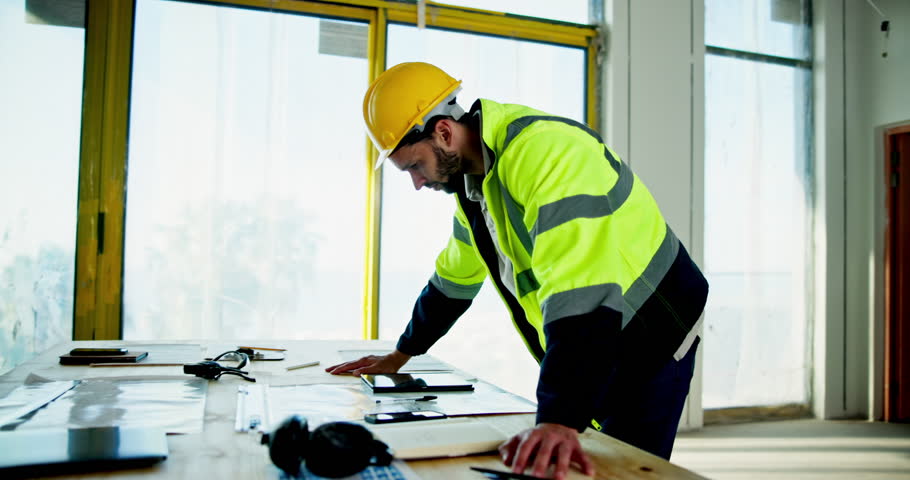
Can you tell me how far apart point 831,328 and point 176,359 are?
4.12 m

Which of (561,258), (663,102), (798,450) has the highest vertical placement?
(663,102)

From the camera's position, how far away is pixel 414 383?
1384mm

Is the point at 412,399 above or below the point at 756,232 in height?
below

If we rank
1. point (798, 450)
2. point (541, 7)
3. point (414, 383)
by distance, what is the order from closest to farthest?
1. point (414, 383)
2. point (798, 450)
3. point (541, 7)

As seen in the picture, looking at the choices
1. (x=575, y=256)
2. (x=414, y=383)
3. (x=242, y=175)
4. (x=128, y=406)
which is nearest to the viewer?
(x=575, y=256)

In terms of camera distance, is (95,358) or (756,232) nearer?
(95,358)

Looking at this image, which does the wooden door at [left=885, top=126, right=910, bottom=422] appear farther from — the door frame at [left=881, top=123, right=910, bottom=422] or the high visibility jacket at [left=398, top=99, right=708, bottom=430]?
the high visibility jacket at [left=398, top=99, right=708, bottom=430]

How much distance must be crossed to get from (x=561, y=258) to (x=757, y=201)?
11.8 ft

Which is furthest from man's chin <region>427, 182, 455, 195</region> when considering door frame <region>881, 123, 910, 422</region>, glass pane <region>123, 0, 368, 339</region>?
door frame <region>881, 123, 910, 422</region>

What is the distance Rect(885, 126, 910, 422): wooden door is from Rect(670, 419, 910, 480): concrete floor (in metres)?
0.23

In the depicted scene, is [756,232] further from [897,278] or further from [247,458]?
[247,458]

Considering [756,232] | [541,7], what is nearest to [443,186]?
[541,7]

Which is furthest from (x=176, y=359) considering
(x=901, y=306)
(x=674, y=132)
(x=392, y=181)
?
(x=901, y=306)

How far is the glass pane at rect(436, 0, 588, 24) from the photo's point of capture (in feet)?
12.0
